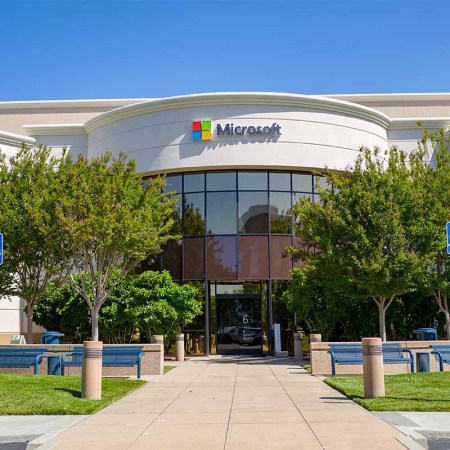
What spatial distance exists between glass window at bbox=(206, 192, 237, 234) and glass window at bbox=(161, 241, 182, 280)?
165 centimetres

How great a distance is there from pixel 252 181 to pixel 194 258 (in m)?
4.20

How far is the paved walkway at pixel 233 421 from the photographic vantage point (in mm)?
8633

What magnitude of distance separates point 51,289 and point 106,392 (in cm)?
1239

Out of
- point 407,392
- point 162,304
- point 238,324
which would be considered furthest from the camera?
point 238,324

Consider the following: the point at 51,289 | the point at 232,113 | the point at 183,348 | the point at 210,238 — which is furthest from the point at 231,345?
the point at 232,113

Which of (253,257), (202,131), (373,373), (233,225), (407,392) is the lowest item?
(407,392)

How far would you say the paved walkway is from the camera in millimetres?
8633

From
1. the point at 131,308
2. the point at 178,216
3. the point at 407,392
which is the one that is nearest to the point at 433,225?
the point at 407,392

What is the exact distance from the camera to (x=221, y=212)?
91.5 ft

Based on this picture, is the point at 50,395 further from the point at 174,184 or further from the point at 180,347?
the point at 174,184

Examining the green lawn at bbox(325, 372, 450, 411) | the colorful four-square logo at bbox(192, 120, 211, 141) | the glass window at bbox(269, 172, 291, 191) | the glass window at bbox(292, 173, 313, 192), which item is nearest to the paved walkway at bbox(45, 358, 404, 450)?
the green lawn at bbox(325, 372, 450, 411)

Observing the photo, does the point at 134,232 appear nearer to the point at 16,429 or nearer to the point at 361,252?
the point at 361,252

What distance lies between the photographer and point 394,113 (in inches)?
1330

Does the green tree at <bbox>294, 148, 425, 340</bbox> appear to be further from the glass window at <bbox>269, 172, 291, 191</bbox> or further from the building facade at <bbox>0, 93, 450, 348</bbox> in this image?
the glass window at <bbox>269, 172, 291, 191</bbox>
